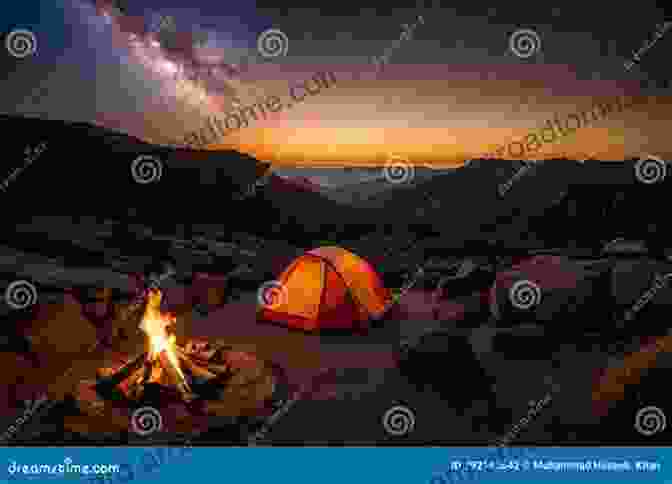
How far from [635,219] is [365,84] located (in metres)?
2.69

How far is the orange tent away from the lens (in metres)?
4.14

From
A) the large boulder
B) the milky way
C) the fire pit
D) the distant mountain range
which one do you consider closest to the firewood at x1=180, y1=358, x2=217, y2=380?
the fire pit

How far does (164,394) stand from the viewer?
10.8ft

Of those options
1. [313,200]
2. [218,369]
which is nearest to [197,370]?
[218,369]

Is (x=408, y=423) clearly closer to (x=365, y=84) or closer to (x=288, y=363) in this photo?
(x=288, y=363)

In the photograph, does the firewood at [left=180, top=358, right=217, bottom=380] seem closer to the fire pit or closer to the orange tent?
the fire pit

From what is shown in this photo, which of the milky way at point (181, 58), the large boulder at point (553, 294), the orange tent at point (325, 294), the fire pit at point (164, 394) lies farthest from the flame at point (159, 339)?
the large boulder at point (553, 294)

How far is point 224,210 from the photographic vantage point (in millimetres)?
4723

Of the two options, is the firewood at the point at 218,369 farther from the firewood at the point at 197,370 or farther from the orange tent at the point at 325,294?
the orange tent at the point at 325,294

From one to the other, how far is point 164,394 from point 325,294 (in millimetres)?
1458

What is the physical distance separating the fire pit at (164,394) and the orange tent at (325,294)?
882mm

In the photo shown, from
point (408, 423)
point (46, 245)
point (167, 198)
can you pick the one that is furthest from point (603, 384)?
point (46, 245)

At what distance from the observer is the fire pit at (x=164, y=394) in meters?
3.22

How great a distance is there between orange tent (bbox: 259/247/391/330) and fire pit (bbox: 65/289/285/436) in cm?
88
